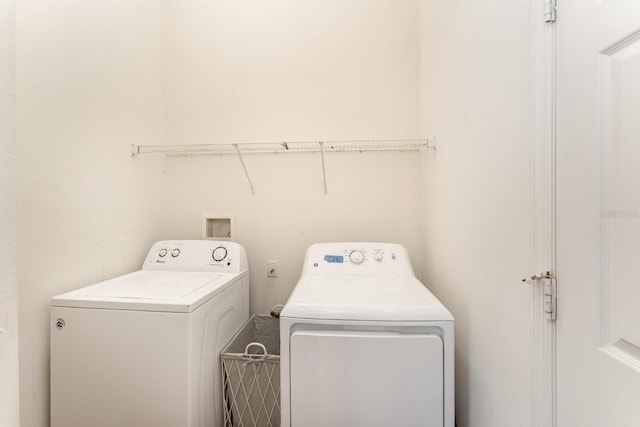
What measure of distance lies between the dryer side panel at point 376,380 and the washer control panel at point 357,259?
563 millimetres

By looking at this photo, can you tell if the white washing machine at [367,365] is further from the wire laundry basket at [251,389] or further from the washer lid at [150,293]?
the washer lid at [150,293]

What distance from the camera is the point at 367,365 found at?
0.99 m

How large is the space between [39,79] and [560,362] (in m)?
2.05

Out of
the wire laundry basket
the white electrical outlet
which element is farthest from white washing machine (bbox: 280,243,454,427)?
the white electrical outlet

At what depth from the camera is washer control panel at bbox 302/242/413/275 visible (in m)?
1.55

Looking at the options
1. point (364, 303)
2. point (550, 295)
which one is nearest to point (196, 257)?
point (364, 303)

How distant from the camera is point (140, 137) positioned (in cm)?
171

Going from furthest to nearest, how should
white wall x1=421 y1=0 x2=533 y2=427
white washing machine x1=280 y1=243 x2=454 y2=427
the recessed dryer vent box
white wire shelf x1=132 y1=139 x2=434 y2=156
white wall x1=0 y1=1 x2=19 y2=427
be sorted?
1. the recessed dryer vent box
2. white wire shelf x1=132 y1=139 x2=434 y2=156
3. white washing machine x1=280 y1=243 x2=454 y2=427
4. white wall x1=421 y1=0 x2=533 y2=427
5. white wall x1=0 y1=1 x2=19 y2=427

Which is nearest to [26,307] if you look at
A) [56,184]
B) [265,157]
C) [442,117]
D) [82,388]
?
[82,388]

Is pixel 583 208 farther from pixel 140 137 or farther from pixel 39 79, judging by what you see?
pixel 140 137

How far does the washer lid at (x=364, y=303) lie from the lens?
1009 mm

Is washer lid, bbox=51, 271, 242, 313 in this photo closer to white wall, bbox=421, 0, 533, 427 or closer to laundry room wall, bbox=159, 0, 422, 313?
laundry room wall, bbox=159, 0, 422, 313

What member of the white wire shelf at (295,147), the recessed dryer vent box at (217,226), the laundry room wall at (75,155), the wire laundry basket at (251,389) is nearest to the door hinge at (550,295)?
the wire laundry basket at (251,389)

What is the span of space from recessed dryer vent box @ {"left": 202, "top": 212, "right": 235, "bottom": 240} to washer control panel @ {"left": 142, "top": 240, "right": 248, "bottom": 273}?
24 cm
